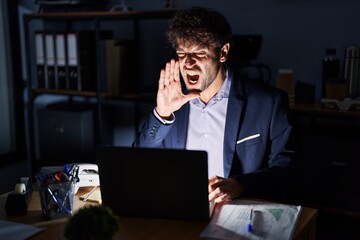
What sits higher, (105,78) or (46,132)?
(105,78)

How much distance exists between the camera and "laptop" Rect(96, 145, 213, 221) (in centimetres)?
128

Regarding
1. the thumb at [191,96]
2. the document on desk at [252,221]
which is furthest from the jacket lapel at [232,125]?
the document on desk at [252,221]

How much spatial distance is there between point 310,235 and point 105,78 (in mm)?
2212

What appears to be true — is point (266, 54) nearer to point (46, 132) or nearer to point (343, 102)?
point (343, 102)

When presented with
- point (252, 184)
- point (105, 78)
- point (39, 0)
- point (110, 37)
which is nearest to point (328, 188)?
point (252, 184)

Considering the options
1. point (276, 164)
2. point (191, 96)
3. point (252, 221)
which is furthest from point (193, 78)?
point (252, 221)

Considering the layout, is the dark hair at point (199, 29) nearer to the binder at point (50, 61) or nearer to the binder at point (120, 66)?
the binder at point (120, 66)

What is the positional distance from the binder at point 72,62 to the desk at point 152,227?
6.66 feet

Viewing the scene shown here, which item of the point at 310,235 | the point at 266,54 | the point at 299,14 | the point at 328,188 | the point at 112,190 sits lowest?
the point at 328,188

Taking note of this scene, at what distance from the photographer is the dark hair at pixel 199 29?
1.79m

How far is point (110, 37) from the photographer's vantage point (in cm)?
351

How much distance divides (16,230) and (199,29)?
94 centimetres

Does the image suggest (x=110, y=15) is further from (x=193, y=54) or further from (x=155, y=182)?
(x=155, y=182)

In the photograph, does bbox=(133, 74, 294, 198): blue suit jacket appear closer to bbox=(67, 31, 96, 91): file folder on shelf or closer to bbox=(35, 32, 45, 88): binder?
bbox=(67, 31, 96, 91): file folder on shelf
